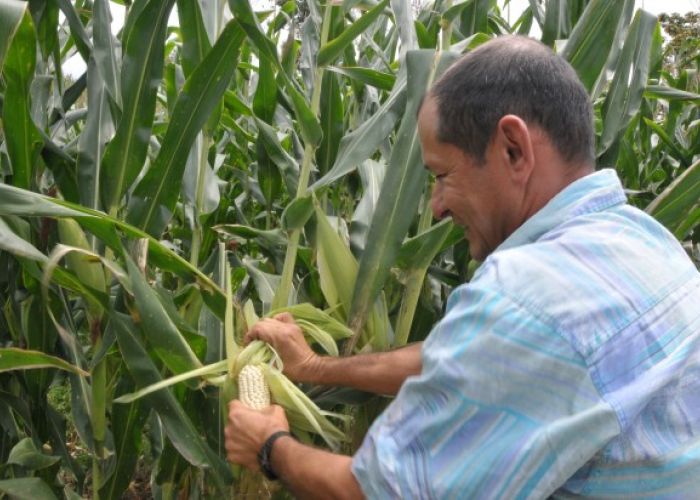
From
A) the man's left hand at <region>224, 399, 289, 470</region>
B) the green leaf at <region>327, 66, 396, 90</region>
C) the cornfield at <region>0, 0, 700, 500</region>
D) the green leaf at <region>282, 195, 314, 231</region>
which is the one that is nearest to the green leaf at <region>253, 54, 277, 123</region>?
the cornfield at <region>0, 0, 700, 500</region>

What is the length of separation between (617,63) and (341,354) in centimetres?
114

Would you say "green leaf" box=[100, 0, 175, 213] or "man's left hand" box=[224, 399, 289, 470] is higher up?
"green leaf" box=[100, 0, 175, 213]

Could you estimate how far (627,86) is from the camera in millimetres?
2277

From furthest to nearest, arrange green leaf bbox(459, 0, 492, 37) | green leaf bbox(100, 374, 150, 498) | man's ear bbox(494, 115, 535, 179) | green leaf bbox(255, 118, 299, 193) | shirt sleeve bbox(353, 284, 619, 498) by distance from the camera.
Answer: green leaf bbox(459, 0, 492, 37)
green leaf bbox(255, 118, 299, 193)
green leaf bbox(100, 374, 150, 498)
man's ear bbox(494, 115, 535, 179)
shirt sleeve bbox(353, 284, 619, 498)

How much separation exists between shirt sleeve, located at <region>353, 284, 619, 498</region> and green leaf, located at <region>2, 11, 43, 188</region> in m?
1.17

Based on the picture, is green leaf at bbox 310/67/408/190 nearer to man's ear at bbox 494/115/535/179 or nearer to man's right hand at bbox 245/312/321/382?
man's right hand at bbox 245/312/321/382

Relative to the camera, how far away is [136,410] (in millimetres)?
2143

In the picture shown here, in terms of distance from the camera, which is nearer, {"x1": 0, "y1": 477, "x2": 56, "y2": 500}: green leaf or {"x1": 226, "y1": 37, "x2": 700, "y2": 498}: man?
{"x1": 226, "y1": 37, "x2": 700, "y2": 498}: man

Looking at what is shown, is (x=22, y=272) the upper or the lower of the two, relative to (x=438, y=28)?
lower

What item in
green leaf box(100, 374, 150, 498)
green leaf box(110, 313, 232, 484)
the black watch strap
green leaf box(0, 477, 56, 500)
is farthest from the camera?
green leaf box(100, 374, 150, 498)

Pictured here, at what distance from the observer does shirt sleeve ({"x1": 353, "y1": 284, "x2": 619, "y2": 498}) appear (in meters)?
1.23

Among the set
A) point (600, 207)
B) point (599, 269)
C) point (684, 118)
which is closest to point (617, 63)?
point (600, 207)

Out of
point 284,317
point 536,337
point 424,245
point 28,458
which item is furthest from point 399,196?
point 28,458

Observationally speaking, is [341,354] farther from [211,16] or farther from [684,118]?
[684,118]
